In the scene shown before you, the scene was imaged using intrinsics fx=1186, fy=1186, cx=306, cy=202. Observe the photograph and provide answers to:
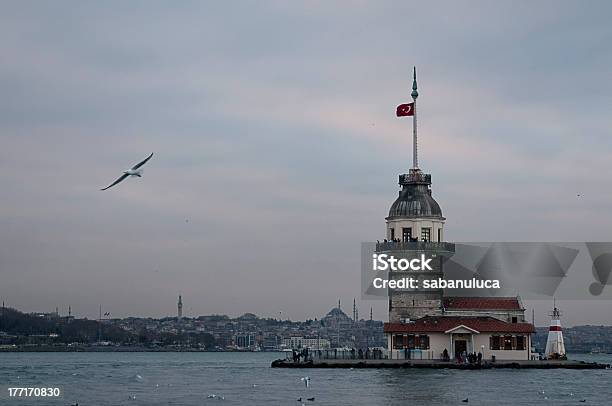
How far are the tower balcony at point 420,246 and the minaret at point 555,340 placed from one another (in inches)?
327

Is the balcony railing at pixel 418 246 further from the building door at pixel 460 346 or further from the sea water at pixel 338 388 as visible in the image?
the sea water at pixel 338 388

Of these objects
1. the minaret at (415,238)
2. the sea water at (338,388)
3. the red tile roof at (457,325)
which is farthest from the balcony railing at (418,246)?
the sea water at (338,388)

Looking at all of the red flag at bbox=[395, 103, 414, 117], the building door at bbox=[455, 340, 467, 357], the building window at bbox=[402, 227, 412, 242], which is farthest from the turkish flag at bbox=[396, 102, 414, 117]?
the building door at bbox=[455, 340, 467, 357]

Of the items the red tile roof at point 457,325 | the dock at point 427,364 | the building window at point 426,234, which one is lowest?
the dock at point 427,364

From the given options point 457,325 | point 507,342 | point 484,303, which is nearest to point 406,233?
point 484,303

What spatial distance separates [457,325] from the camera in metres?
77.4

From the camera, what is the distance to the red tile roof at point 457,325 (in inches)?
3044

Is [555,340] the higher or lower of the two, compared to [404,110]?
lower

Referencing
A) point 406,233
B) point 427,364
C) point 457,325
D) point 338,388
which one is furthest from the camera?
point 406,233

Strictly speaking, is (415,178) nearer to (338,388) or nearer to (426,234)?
(426,234)

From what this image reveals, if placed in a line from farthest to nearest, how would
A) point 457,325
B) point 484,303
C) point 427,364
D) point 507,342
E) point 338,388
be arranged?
1. point 484,303
2. point 507,342
3. point 457,325
4. point 427,364
5. point 338,388

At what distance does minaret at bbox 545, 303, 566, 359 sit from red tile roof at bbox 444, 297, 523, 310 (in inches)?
118

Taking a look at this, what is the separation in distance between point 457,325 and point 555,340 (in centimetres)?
939

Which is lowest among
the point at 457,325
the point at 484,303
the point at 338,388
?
the point at 338,388
